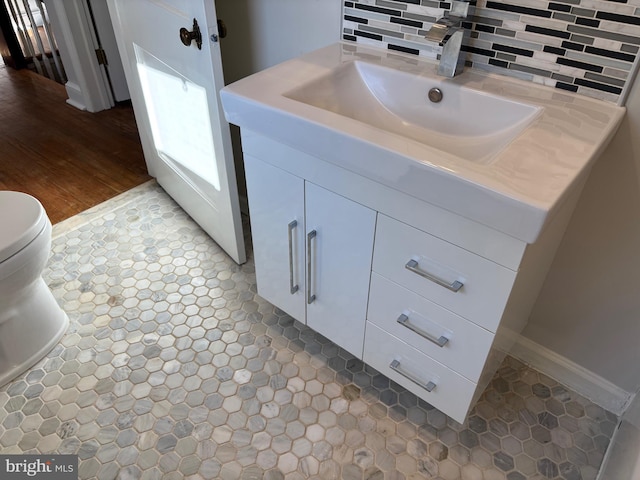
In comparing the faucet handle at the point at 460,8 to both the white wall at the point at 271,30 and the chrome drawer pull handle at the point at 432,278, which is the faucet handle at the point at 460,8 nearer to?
the white wall at the point at 271,30

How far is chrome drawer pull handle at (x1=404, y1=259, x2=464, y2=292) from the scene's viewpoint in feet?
3.19

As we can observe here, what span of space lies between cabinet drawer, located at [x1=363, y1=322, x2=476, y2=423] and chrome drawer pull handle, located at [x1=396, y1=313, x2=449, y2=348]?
0.24ft

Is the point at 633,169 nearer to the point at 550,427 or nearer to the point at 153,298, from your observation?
the point at 550,427

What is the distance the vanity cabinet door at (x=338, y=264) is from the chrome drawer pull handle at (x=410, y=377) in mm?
107

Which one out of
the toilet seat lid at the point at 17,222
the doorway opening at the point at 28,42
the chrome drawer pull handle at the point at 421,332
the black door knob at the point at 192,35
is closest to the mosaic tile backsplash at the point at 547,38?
the black door knob at the point at 192,35

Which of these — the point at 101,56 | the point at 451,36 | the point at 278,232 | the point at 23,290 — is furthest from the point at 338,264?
the point at 101,56

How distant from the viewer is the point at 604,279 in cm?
125

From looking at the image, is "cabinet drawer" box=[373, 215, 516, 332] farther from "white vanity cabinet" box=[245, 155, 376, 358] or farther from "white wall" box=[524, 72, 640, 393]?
"white wall" box=[524, 72, 640, 393]

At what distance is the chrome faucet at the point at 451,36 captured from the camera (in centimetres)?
104

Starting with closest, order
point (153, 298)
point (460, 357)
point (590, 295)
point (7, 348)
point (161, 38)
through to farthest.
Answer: point (460, 357)
point (590, 295)
point (7, 348)
point (161, 38)
point (153, 298)

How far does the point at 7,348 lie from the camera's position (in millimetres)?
1418

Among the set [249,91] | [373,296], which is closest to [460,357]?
[373,296]

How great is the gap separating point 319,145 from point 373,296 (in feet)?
1.32

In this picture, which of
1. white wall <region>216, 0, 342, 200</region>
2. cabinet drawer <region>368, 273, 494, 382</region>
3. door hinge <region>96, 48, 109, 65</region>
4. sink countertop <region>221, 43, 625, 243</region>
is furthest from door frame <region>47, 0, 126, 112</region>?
cabinet drawer <region>368, 273, 494, 382</region>
